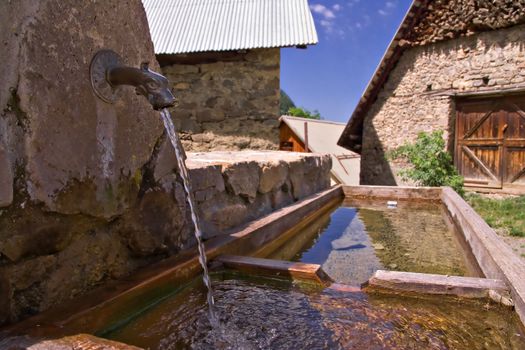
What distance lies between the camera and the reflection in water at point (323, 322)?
141 centimetres

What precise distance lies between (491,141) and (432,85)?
5.23 ft

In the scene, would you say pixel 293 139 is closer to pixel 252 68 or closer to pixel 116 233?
pixel 252 68

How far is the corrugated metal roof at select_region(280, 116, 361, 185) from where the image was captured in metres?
10.3

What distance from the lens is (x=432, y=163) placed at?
771 centimetres

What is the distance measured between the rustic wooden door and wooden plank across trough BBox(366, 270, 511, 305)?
6.80 m

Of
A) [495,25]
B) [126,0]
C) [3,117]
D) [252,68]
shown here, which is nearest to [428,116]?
[495,25]

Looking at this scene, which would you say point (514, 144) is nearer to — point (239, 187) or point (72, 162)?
point (239, 187)

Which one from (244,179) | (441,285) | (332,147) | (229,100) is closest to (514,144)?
(332,147)

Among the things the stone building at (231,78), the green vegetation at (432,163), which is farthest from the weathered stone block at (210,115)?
the green vegetation at (432,163)

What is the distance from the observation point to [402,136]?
8711 mm

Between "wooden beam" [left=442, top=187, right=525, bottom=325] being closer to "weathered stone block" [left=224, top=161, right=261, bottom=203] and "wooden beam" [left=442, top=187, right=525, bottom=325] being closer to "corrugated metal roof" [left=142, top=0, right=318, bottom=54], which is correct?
"weathered stone block" [left=224, top=161, right=261, bottom=203]

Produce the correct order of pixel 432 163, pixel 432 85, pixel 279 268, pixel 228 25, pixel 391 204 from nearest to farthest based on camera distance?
pixel 279 268 < pixel 391 204 < pixel 228 25 < pixel 432 163 < pixel 432 85

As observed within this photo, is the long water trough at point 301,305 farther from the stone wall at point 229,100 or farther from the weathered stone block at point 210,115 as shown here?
the weathered stone block at point 210,115

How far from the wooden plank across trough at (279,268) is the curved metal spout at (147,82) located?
95cm
